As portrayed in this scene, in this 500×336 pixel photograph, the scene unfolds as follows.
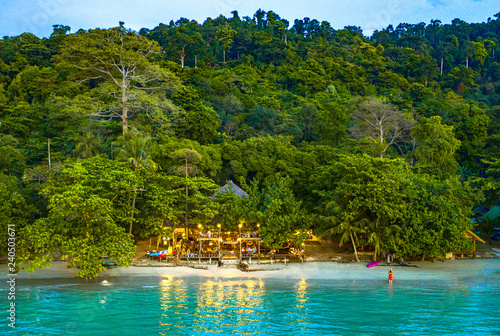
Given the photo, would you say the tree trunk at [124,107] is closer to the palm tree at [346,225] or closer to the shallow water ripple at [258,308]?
the shallow water ripple at [258,308]

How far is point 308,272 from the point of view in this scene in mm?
25594

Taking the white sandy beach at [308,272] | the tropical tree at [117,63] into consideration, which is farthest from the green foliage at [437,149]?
the tropical tree at [117,63]

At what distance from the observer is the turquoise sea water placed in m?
16.3

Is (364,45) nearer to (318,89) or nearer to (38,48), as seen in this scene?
(318,89)

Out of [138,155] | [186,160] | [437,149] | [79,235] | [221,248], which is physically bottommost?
[221,248]

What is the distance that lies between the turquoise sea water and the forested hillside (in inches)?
86.2

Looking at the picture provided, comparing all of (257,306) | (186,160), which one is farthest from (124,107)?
(257,306)

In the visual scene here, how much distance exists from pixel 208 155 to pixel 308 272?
11.5 m

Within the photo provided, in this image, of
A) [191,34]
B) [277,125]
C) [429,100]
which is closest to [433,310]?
[277,125]

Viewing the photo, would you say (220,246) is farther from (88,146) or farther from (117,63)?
(117,63)

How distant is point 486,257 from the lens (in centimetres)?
3020

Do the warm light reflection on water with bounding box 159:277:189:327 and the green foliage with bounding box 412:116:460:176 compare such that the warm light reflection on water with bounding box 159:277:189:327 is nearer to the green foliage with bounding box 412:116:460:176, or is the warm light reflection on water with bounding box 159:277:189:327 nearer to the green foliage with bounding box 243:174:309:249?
the green foliage with bounding box 243:174:309:249

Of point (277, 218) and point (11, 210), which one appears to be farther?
point (277, 218)

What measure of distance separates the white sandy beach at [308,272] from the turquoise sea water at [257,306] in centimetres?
63
